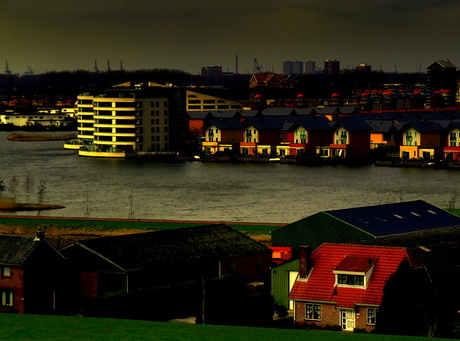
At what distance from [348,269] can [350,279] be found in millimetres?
93

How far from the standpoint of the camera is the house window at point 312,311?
1002 centimetres

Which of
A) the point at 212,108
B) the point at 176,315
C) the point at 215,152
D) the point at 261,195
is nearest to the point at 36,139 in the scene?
the point at 212,108

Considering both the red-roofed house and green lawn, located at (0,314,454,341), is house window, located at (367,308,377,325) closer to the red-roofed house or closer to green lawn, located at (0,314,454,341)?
the red-roofed house

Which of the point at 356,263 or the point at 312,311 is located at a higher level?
the point at 356,263

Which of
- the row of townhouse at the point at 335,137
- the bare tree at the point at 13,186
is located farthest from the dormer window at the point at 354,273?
the row of townhouse at the point at 335,137

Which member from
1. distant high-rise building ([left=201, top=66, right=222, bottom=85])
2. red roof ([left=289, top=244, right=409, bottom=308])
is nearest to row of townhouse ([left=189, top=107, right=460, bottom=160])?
red roof ([left=289, top=244, right=409, bottom=308])

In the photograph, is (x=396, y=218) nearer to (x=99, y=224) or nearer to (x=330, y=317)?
(x=330, y=317)

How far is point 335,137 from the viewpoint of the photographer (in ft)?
117

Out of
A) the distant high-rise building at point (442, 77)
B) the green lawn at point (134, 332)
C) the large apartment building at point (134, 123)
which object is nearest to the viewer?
the green lawn at point (134, 332)

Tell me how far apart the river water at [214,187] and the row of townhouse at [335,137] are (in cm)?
244

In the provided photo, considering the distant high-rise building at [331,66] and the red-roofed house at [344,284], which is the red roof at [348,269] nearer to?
the red-roofed house at [344,284]

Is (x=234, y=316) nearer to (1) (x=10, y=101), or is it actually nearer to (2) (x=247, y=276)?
(2) (x=247, y=276)

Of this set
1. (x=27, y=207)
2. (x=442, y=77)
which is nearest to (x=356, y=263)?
(x=27, y=207)

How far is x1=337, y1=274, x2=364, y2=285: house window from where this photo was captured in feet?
32.8
